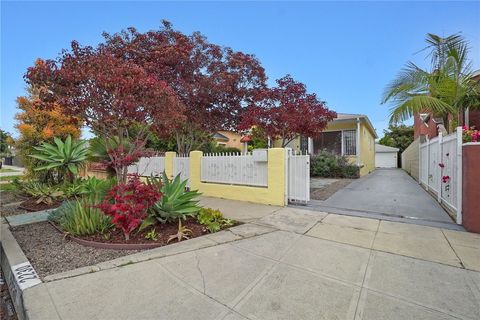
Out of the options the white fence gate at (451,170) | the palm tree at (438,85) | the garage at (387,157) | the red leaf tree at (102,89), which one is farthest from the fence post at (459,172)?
the garage at (387,157)

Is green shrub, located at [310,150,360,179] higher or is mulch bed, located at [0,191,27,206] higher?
green shrub, located at [310,150,360,179]

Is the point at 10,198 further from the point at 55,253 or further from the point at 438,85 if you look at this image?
the point at 438,85

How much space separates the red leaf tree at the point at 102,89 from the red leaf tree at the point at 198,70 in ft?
9.55

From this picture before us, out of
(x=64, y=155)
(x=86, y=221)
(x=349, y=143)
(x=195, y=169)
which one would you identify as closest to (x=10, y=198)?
(x=64, y=155)

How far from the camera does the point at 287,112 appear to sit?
26.7 ft

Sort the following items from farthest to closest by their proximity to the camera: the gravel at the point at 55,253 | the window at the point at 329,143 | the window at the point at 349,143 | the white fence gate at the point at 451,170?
1. the window at the point at 329,143
2. the window at the point at 349,143
3. the white fence gate at the point at 451,170
4. the gravel at the point at 55,253

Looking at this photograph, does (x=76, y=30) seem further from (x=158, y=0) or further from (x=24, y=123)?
(x=24, y=123)

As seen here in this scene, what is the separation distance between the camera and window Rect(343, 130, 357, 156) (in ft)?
48.4

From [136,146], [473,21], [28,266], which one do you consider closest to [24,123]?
[136,146]

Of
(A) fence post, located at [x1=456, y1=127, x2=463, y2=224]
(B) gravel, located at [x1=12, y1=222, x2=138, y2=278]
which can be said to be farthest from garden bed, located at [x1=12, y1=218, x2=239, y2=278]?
(A) fence post, located at [x1=456, y1=127, x2=463, y2=224]

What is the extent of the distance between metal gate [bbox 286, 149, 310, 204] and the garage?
31.5m

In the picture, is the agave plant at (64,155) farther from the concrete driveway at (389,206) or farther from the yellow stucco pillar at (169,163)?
the concrete driveway at (389,206)

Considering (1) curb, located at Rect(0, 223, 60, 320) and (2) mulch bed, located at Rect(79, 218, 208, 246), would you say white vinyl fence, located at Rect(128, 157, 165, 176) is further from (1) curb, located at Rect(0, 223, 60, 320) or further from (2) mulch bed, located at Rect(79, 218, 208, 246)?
(1) curb, located at Rect(0, 223, 60, 320)

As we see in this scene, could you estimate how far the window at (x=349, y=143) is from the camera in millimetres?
14740
